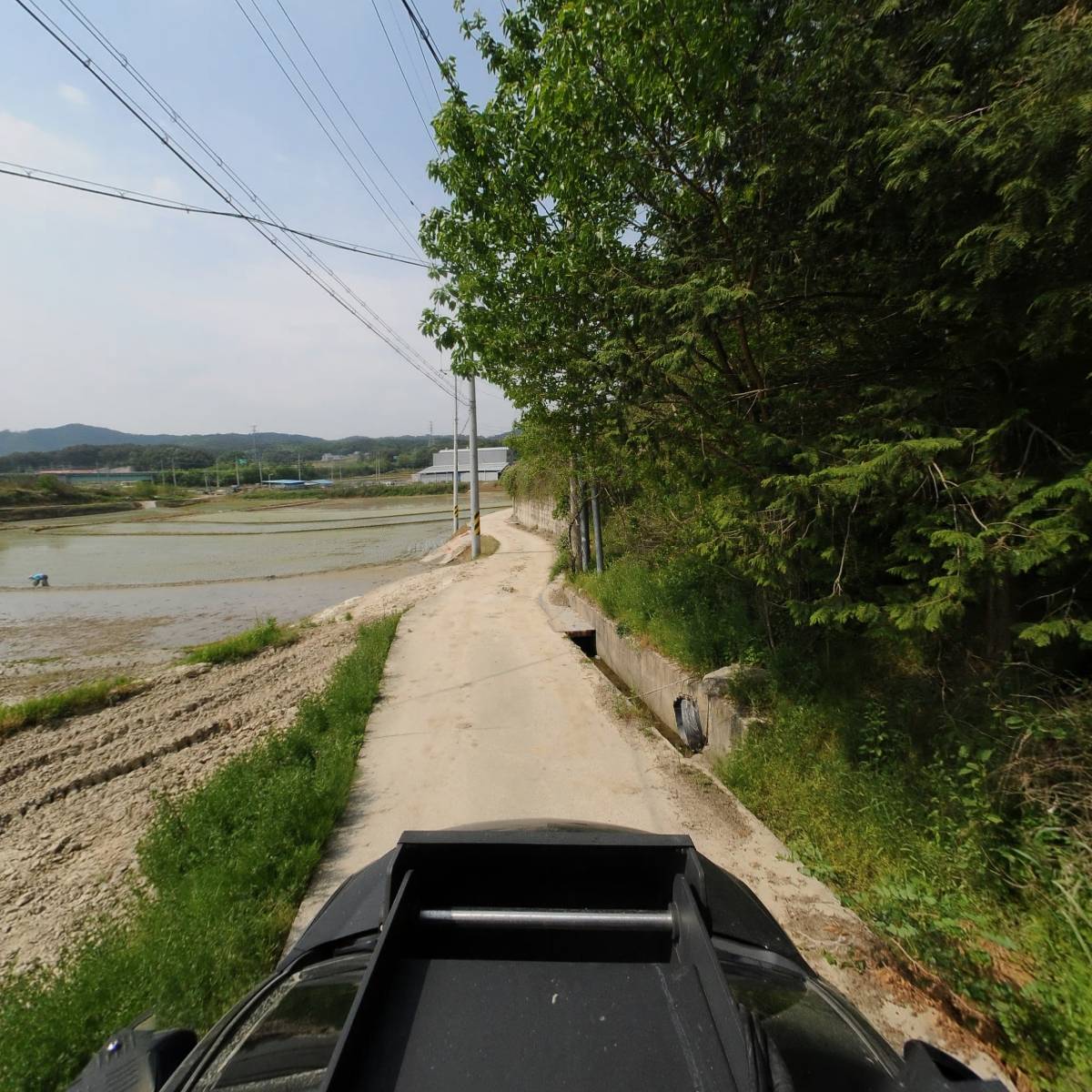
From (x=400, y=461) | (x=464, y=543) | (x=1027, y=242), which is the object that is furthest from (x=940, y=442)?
(x=400, y=461)

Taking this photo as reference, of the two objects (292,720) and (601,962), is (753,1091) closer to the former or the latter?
(601,962)

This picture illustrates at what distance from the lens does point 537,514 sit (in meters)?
28.9

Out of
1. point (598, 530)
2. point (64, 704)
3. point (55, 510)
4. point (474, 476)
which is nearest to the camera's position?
point (64, 704)

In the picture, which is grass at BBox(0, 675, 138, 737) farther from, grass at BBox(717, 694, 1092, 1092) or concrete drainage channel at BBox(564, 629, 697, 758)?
grass at BBox(717, 694, 1092, 1092)

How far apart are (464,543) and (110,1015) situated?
84.2 ft

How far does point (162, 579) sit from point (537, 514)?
17007mm

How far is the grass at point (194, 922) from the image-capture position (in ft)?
8.17

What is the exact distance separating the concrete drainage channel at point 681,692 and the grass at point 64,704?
25.6ft

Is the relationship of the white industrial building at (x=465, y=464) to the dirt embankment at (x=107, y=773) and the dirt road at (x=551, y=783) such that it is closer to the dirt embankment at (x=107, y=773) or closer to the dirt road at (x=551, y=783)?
the dirt embankment at (x=107, y=773)

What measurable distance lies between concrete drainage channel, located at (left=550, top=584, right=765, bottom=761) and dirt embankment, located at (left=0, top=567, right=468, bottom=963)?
4700mm

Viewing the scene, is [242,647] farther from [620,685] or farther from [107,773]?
[620,685]

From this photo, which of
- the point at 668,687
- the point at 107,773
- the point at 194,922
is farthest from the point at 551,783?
the point at 107,773

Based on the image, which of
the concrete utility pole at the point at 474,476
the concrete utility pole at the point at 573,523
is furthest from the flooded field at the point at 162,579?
the concrete utility pole at the point at 573,523

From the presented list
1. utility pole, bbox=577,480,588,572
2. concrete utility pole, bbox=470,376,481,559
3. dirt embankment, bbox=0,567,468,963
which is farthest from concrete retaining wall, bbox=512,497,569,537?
dirt embankment, bbox=0,567,468,963
